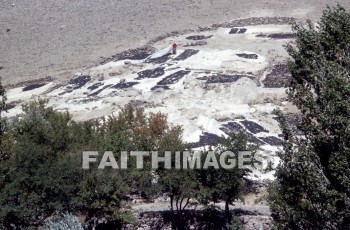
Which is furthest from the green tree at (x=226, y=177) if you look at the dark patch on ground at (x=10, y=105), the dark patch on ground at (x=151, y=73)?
the dark patch on ground at (x=10, y=105)

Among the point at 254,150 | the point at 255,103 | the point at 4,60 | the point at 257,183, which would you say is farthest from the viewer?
the point at 4,60

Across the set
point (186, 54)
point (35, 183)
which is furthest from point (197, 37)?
point (35, 183)

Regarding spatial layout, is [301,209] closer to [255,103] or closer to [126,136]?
[126,136]

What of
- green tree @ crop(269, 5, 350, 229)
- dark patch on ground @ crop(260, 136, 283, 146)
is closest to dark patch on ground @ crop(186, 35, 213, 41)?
dark patch on ground @ crop(260, 136, 283, 146)

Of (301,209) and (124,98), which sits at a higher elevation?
(301,209)

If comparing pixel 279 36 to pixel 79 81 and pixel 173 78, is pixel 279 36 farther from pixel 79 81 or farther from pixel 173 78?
pixel 79 81

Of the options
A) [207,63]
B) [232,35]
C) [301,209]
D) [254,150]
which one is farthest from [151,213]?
[232,35]
